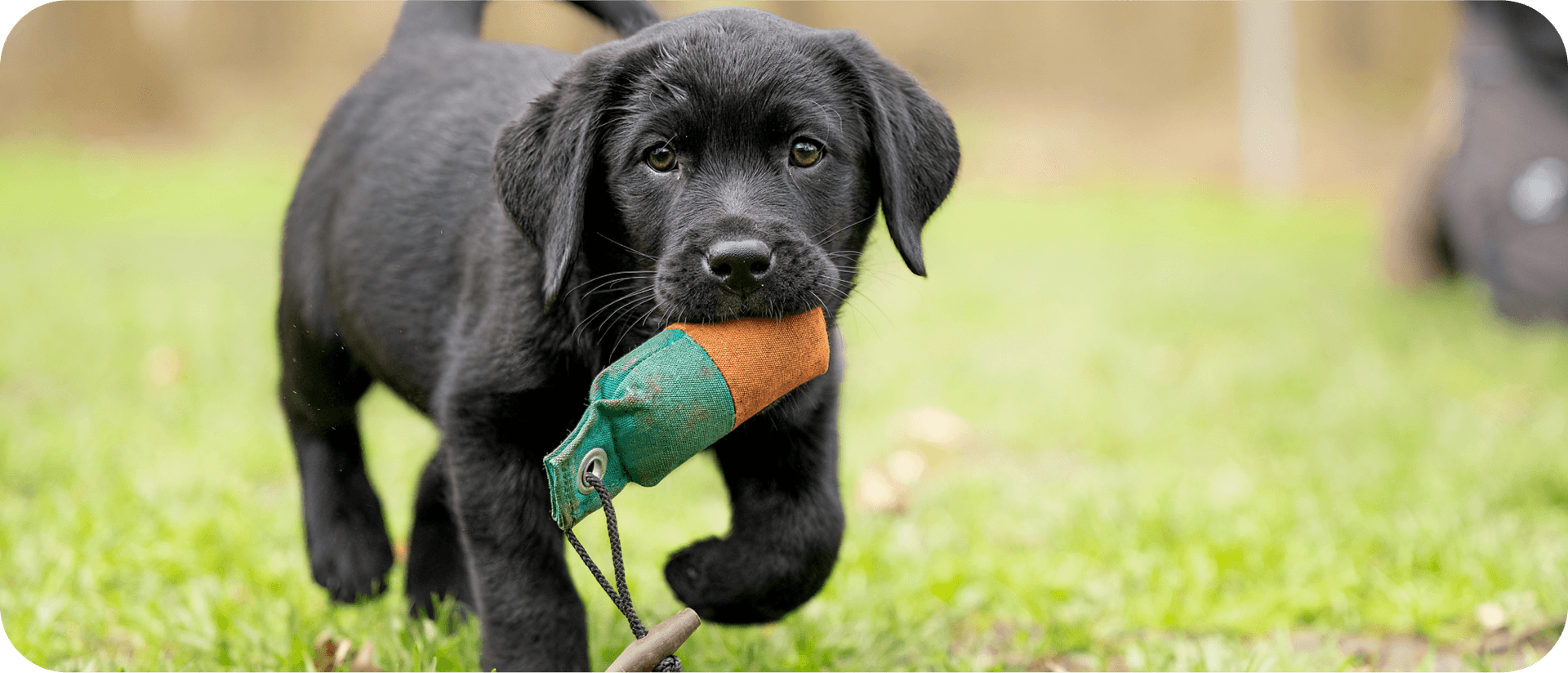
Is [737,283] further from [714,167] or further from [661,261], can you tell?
[714,167]

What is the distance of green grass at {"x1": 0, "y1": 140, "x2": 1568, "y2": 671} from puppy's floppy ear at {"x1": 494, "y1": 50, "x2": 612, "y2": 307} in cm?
58

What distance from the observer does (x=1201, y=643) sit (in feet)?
8.30

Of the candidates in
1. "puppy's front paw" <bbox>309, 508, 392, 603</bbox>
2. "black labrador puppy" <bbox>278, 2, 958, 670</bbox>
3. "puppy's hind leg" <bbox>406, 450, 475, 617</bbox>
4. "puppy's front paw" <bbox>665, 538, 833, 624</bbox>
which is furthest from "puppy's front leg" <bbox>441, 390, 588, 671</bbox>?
"puppy's front paw" <bbox>309, 508, 392, 603</bbox>

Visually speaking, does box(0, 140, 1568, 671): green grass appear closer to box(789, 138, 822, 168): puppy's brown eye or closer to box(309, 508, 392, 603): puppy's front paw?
box(309, 508, 392, 603): puppy's front paw

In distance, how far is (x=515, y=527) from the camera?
6.85ft

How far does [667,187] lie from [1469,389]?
5004 millimetres

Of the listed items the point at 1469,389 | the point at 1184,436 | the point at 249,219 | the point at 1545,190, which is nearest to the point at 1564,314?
the point at 1545,190

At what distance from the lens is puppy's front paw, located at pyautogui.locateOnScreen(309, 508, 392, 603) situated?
2656mm

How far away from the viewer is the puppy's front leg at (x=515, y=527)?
2.08 m

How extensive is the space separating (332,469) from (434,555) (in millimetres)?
→ 333

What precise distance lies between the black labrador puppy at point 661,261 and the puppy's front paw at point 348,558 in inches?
18.6

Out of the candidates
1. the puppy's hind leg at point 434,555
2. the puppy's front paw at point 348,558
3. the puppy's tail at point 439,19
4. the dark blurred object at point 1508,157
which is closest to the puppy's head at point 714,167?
the puppy's tail at point 439,19

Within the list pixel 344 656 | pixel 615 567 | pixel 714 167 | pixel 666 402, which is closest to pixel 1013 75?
pixel 714 167

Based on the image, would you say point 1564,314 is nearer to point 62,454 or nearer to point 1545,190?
point 1545,190
